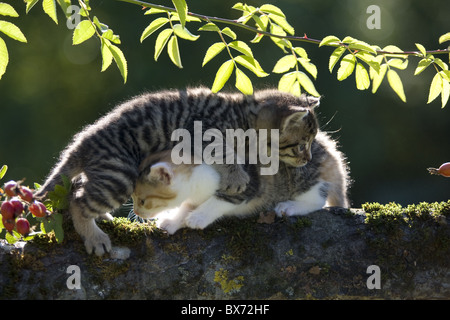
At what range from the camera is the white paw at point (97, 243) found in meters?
2.19

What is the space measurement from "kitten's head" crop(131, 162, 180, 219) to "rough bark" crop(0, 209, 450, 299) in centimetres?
51

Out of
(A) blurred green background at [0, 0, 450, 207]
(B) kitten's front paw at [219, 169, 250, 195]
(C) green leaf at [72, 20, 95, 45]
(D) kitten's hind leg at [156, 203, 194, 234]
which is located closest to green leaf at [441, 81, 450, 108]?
(B) kitten's front paw at [219, 169, 250, 195]

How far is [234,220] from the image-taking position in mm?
2479

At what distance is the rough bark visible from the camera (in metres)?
2.13

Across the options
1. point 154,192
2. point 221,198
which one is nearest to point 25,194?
point 154,192

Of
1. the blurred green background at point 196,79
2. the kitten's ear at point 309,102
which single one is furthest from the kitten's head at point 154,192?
the blurred green background at point 196,79

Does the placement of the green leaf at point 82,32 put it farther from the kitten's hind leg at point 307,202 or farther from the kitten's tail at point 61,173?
the kitten's hind leg at point 307,202

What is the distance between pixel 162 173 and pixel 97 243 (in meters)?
0.66

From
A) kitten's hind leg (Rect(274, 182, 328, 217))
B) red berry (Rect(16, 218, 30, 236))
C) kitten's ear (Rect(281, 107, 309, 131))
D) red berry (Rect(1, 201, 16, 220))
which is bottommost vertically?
red berry (Rect(16, 218, 30, 236))

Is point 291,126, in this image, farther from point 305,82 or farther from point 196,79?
point 196,79

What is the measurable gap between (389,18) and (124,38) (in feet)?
10.7

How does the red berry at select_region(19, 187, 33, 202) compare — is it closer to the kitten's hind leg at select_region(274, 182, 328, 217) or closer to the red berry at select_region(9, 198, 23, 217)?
the red berry at select_region(9, 198, 23, 217)

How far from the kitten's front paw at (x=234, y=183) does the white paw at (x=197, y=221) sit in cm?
29

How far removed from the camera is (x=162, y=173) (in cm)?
279
